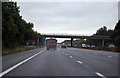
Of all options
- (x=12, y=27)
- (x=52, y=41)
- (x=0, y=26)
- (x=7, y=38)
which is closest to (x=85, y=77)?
(x=0, y=26)

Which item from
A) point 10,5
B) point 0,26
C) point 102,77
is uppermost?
point 10,5

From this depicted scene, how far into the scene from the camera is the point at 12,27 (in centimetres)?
4500

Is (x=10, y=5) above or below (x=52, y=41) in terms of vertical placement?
above

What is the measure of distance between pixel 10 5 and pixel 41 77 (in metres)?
51.2

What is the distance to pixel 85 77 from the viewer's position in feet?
29.9

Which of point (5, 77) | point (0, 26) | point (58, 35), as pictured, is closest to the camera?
point (5, 77)

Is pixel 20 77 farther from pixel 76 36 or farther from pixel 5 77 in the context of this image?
pixel 76 36

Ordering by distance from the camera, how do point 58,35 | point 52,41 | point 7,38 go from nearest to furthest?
point 7,38 < point 52,41 < point 58,35

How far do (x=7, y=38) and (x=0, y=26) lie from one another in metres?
10.5

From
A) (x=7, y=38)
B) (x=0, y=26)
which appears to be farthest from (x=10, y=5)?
(x=0, y=26)

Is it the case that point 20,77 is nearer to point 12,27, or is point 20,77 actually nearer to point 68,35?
point 12,27

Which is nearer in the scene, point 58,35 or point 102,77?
point 102,77

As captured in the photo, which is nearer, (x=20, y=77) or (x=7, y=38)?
(x=20, y=77)

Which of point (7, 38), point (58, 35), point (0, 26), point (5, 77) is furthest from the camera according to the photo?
point (58, 35)
